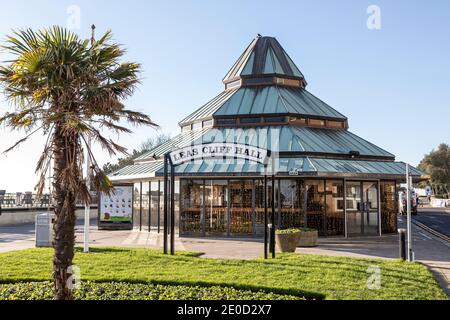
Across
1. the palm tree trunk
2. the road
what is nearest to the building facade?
the road

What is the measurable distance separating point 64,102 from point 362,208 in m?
18.0

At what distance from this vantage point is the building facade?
2150 centimetres

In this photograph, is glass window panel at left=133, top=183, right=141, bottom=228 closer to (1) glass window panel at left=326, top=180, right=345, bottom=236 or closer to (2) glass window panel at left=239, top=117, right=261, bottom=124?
(2) glass window panel at left=239, top=117, right=261, bottom=124

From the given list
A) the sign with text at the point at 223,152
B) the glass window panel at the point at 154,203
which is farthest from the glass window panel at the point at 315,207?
the glass window panel at the point at 154,203

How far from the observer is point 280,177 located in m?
21.7

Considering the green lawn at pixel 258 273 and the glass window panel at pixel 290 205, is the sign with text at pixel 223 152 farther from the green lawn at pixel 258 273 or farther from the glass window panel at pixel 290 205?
the glass window panel at pixel 290 205

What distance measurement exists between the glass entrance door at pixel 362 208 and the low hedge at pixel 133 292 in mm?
13911

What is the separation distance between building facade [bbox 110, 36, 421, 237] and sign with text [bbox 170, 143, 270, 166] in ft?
12.3

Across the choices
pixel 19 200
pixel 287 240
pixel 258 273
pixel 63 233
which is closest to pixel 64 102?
pixel 63 233

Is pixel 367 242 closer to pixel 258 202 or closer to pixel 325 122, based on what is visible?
pixel 258 202

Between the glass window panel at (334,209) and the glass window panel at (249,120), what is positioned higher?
the glass window panel at (249,120)

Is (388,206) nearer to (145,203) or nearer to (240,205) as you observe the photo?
(240,205)

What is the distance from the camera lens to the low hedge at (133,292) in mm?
9207

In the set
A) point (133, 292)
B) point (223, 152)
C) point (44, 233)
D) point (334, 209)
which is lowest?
point (133, 292)
